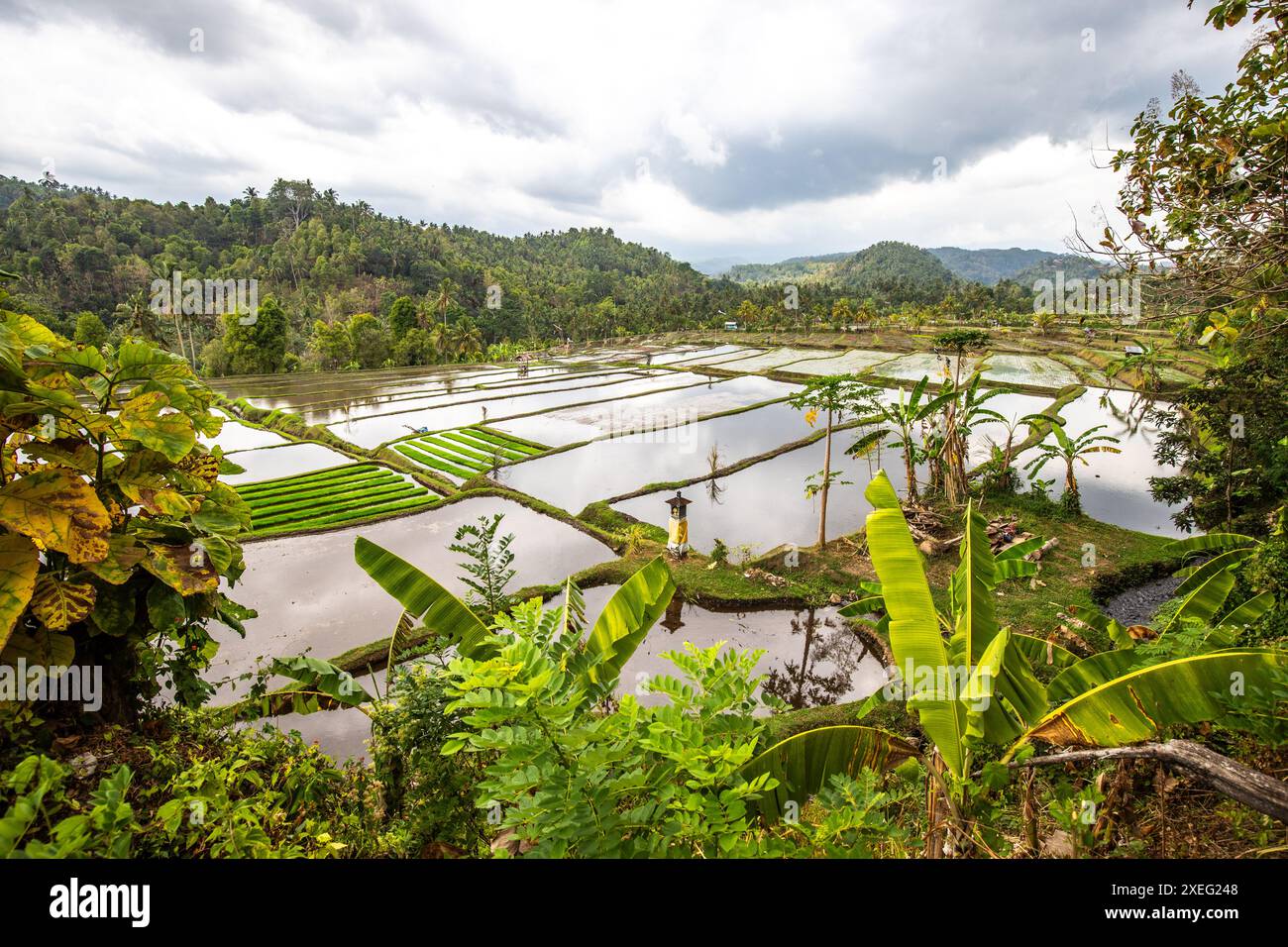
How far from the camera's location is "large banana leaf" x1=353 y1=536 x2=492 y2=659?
4.55m

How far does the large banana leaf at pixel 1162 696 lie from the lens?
260cm

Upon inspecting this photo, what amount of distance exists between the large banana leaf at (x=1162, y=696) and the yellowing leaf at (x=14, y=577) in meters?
4.30

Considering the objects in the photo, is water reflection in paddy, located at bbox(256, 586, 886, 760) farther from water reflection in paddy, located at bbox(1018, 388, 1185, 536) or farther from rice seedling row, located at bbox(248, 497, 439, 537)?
water reflection in paddy, located at bbox(1018, 388, 1185, 536)

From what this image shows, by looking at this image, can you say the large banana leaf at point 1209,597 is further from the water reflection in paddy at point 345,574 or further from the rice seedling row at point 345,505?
the rice seedling row at point 345,505

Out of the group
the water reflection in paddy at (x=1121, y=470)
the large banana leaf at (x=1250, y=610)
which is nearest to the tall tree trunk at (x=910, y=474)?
the water reflection in paddy at (x=1121, y=470)

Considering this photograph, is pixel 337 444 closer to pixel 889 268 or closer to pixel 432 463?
pixel 432 463

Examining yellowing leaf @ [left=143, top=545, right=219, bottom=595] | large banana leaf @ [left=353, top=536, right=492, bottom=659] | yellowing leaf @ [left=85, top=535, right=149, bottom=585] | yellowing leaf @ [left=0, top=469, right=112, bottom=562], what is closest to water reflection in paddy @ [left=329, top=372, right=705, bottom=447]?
large banana leaf @ [left=353, top=536, right=492, bottom=659]

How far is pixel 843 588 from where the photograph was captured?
11.0 metres

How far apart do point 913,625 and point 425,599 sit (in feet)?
12.5
